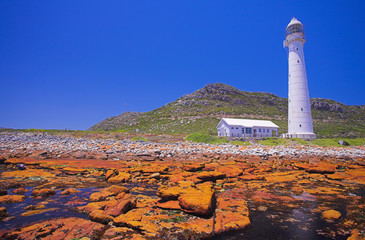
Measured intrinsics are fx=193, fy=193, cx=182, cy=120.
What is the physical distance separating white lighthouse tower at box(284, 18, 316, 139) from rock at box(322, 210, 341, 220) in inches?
1178

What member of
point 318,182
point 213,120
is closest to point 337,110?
point 213,120

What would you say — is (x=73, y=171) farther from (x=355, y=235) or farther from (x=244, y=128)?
(x=244, y=128)

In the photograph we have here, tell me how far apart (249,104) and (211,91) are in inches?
835

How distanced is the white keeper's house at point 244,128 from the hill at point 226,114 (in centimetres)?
1019

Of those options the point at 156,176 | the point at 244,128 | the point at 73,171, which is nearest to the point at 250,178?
the point at 156,176

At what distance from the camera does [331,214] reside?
5133 millimetres

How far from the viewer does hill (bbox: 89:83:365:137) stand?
195ft

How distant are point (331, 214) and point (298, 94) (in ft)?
104

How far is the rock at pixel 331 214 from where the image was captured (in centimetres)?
504

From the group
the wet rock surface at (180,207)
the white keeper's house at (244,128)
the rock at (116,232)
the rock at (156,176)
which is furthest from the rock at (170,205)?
the white keeper's house at (244,128)

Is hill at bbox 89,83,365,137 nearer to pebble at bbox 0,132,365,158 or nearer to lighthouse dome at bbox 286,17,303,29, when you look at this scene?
A: lighthouse dome at bbox 286,17,303,29

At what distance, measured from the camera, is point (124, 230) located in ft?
13.6

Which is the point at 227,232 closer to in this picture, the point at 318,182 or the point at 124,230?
the point at 124,230

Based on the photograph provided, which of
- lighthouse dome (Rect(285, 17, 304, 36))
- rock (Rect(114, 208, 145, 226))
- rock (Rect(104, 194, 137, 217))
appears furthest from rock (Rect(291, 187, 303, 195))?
lighthouse dome (Rect(285, 17, 304, 36))
